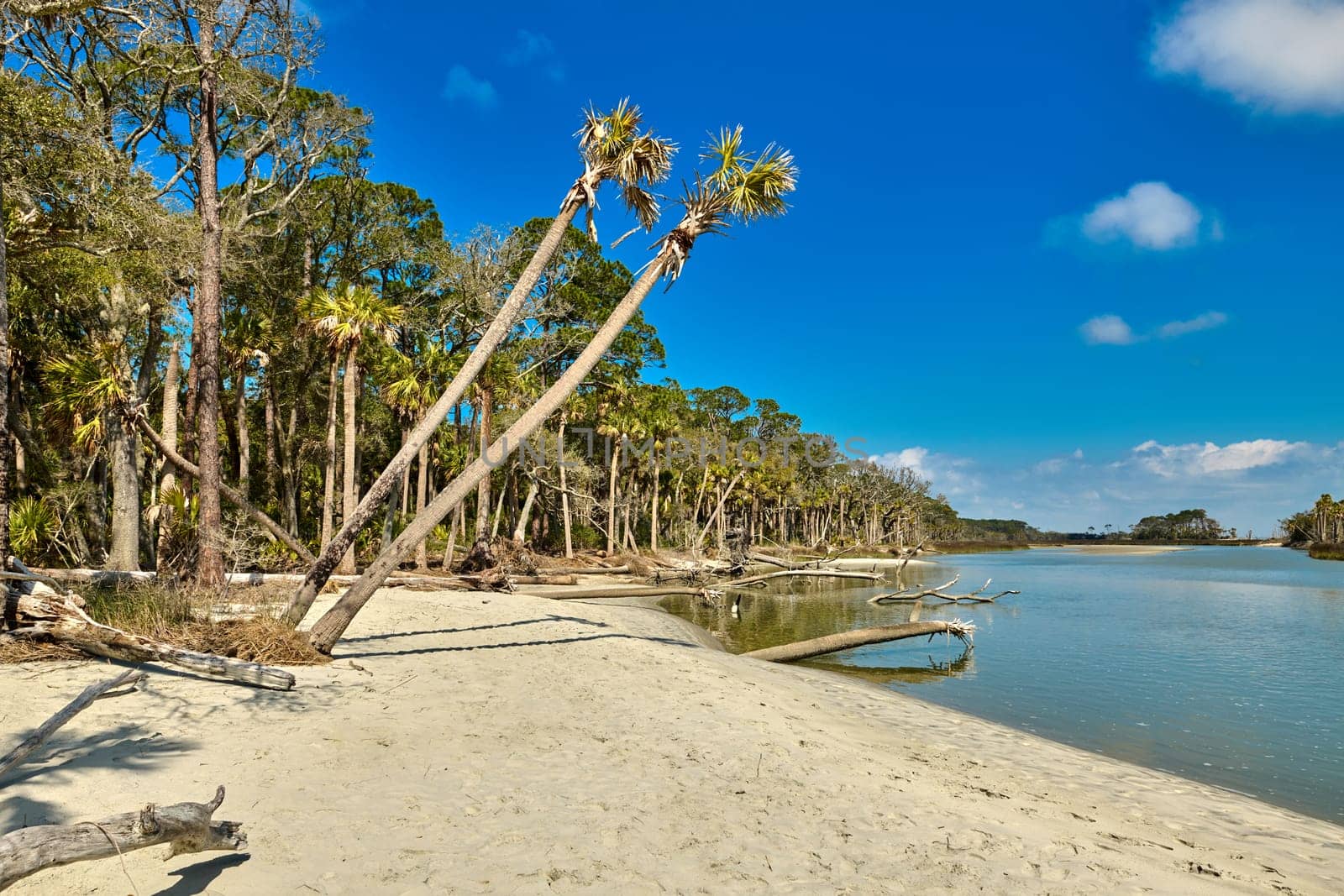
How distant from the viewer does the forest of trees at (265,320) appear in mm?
10945

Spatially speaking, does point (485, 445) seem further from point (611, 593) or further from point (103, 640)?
point (103, 640)

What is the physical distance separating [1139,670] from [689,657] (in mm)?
11197

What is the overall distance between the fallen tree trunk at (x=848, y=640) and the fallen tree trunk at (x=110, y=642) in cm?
986

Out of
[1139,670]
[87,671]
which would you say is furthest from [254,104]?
[1139,670]

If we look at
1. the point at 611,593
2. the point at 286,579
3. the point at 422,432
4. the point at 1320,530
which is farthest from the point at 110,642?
the point at 1320,530

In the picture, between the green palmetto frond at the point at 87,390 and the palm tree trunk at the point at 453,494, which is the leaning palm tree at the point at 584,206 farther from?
the green palmetto frond at the point at 87,390

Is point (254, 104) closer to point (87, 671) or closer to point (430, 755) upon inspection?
point (87, 671)

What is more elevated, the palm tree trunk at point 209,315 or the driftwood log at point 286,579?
the palm tree trunk at point 209,315

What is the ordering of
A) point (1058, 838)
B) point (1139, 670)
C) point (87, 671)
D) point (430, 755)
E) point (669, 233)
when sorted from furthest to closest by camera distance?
point (1139, 670) → point (669, 233) → point (87, 671) → point (430, 755) → point (1058, 838)

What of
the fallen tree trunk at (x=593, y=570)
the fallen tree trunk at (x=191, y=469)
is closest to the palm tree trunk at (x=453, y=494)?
the fallen tree trunk at (x=191, y=469)

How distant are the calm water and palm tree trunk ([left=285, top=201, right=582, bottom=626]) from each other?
9.69 meters

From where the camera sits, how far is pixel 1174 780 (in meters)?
8.41

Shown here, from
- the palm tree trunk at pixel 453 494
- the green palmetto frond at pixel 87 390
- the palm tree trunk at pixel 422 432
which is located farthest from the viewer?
the green palmetto frond at pixel 87 390

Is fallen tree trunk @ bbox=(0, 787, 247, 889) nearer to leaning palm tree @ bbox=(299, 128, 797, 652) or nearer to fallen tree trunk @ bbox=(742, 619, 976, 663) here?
leaning palm tree @ bbox=(299, 128, 797, 652)
